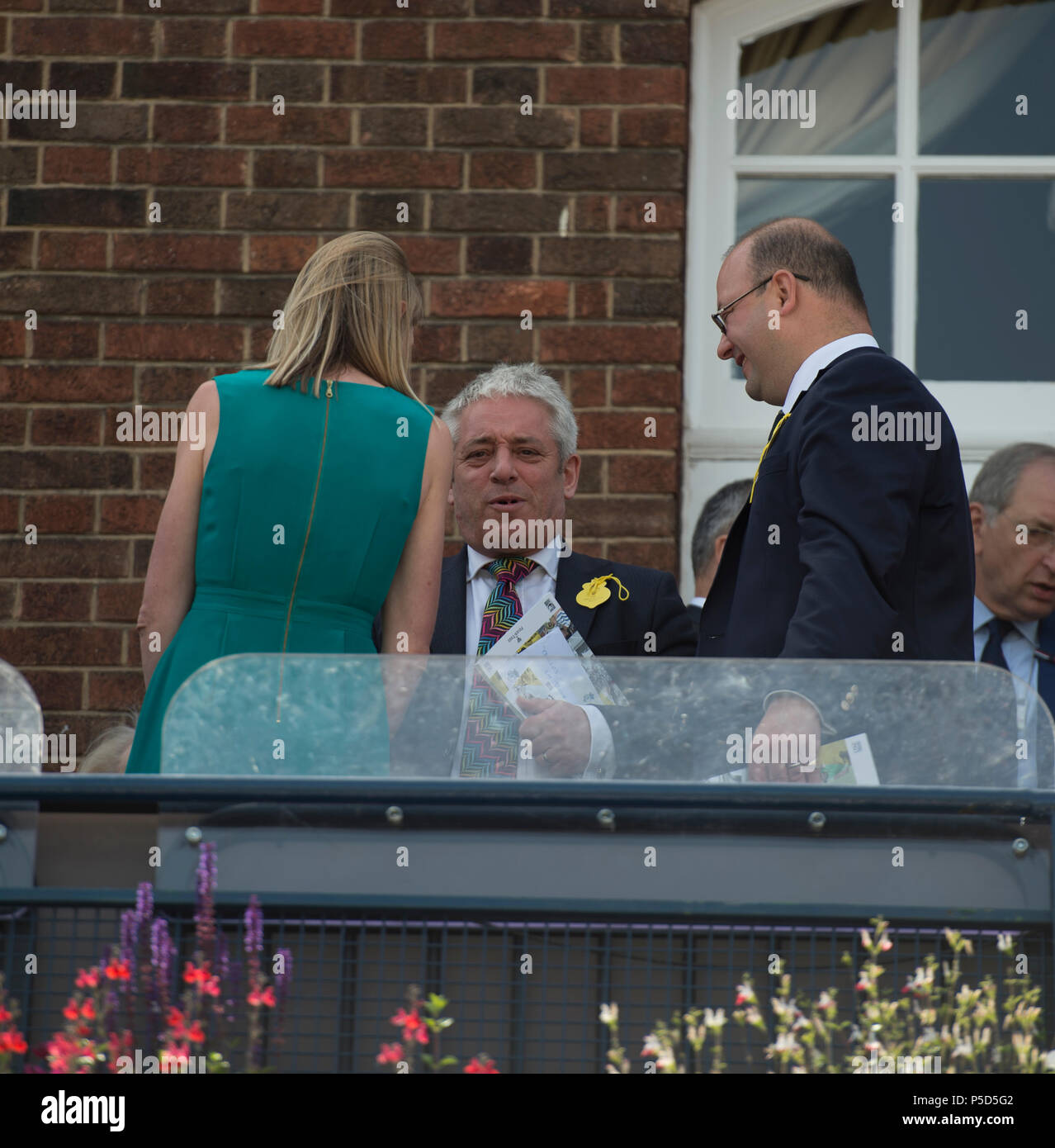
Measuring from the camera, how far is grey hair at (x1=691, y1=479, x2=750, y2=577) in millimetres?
4648

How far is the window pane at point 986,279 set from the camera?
520 centimetres

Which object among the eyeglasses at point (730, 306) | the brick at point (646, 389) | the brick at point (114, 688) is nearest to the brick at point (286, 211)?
the brick at point (646, 389)

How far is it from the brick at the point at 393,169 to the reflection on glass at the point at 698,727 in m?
2.73

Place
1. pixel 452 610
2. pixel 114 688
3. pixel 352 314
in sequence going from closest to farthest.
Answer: pixel 352 314, pixel 452 610, pixel 114 688

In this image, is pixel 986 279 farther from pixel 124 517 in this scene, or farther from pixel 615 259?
pixel 124 517

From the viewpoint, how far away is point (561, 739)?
8.59 ft

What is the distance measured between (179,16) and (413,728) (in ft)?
10.7

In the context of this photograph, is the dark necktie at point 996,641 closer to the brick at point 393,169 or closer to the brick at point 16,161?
the brick at point 393,169

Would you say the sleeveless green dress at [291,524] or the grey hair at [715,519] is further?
the grey hair at [715,519]

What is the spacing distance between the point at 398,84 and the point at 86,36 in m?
0.98

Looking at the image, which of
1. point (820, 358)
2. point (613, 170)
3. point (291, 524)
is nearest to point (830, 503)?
point (820, 358)

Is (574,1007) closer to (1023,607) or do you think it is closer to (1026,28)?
(1023,607)
